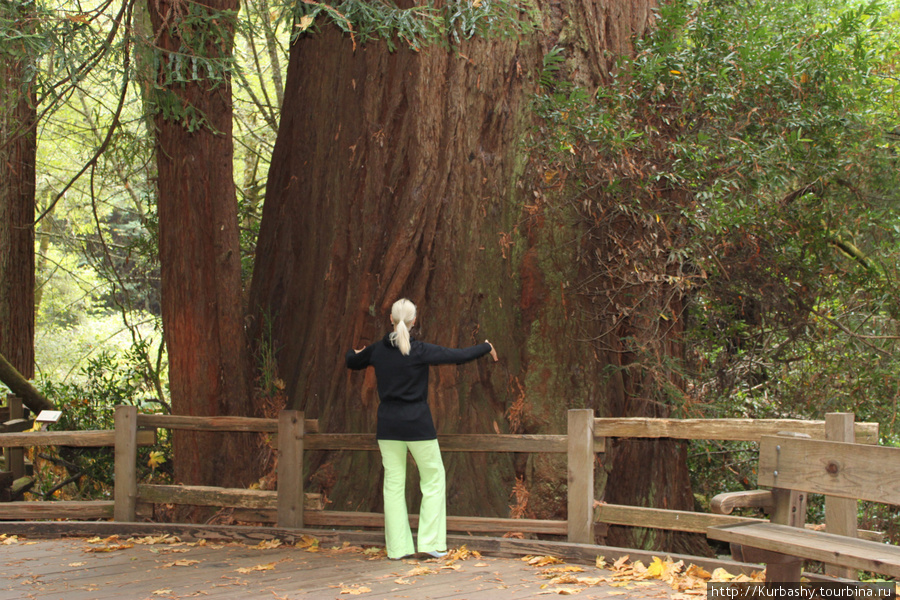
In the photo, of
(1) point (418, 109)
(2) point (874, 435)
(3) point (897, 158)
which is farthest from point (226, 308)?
(3) point (897, 158)

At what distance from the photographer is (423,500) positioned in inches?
235

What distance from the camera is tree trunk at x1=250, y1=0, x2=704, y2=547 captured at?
7234 millimetres

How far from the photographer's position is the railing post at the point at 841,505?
4.73 meters

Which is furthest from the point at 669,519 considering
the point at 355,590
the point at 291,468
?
the point at 291,468

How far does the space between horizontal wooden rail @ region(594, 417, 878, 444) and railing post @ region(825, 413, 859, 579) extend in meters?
0.14

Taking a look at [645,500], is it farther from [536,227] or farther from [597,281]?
[536,227]

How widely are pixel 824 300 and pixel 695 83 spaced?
129 inches


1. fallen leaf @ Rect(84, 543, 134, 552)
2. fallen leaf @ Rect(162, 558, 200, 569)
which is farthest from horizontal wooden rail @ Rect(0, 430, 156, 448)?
fallen leaf @ Rect(162, 558, 200, 569)

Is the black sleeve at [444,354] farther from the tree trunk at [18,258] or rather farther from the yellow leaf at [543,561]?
the tree trunk at [18,258]

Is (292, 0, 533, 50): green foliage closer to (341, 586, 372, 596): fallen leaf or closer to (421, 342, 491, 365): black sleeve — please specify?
(421, 342, 491, 365): black sleeve

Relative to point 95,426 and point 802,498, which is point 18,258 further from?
point 802,498

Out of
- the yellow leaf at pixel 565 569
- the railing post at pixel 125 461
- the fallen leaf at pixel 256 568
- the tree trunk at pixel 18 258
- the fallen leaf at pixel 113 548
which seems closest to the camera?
the yellow leaf at pixel 565 569

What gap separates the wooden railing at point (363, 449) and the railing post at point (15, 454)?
9.06 feet

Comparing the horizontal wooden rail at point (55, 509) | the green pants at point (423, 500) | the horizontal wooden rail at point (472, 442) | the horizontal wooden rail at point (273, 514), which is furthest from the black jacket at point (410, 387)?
the horizontal wooden rail at point (55, 509)
